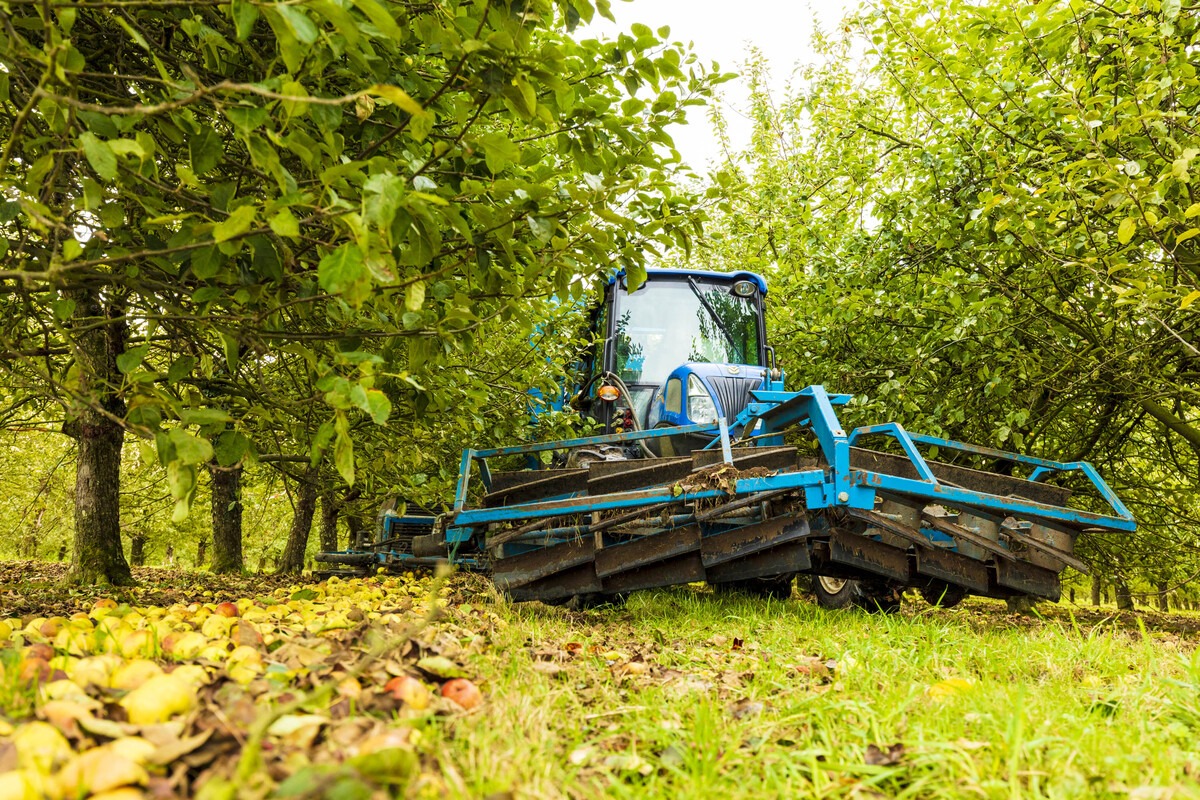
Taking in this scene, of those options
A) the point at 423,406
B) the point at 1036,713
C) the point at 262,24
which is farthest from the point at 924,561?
the point at 262,24

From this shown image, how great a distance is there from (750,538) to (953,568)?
1.34m

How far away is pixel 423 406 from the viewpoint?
2.93m

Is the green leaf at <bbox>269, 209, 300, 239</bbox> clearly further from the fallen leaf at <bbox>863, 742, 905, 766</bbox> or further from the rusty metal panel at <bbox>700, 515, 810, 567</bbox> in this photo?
the rusty metal panel at <bbox>700, 515, 810, 567</bbox>

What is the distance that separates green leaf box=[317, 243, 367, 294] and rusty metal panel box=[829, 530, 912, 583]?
3586 mm

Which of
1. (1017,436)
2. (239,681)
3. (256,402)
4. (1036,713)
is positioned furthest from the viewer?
(1017,436)

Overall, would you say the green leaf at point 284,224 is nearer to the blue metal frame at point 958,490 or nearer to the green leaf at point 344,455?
the green leaf at point 344,455

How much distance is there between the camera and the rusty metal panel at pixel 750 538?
4387mm

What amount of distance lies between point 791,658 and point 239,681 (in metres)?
2.10

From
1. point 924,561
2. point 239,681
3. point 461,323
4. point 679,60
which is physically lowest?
point 924,561

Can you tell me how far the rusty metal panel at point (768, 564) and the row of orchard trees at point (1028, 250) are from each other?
2153mm

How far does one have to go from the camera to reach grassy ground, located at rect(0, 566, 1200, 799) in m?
1.45

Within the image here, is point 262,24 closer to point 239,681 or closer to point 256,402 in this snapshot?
point 256,402

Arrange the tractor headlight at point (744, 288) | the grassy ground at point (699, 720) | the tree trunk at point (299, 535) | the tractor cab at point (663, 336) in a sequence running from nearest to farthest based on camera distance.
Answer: the grassy ground at point (699, 720)
the tractor cab at point (663, 336)
the tractor headlight at point (744, 288)
the tree trunk at point (299, 535)

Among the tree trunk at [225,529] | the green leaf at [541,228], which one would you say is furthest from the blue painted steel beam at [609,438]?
the tree trunk at [225,529]
